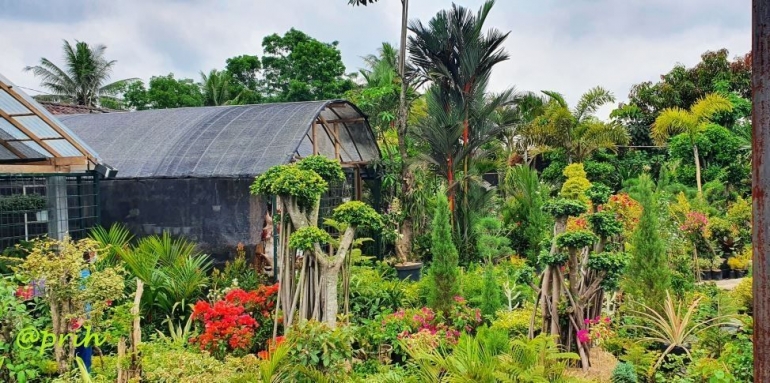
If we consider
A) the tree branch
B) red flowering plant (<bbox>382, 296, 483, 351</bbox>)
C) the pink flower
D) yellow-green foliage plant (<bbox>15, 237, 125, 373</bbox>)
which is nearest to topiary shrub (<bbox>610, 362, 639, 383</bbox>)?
the pink flower

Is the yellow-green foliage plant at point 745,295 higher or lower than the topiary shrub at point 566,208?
lower

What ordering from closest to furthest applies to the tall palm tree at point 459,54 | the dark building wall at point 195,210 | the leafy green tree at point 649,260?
the leafy green tree at point 649,260, the dark building wall at point 195,210, the tall palm tree at point 459,54

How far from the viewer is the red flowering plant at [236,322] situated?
6152 millimetres

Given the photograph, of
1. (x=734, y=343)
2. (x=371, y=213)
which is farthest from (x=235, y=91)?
(x=734, y=343)

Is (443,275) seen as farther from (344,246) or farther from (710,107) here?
(710,107)

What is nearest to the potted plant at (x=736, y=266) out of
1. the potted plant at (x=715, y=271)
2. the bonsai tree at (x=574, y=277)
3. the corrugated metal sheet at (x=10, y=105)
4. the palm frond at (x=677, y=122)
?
the potted plant at (x=715, y=271)

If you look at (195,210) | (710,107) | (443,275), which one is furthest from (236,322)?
(710,107)

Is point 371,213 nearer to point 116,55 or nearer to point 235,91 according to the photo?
point 235,91

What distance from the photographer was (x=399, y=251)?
1001 centimetres

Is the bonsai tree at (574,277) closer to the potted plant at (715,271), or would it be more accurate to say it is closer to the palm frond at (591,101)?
the potted plant at (715,271)

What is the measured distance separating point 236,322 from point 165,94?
25.2 meters

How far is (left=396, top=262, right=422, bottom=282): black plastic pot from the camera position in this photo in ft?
32.1

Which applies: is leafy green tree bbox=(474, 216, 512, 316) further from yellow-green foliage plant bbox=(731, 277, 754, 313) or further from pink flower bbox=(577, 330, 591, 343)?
pink flower bbox=(577, 330, 591, 343)

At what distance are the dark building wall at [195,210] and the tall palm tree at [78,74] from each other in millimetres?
22446
